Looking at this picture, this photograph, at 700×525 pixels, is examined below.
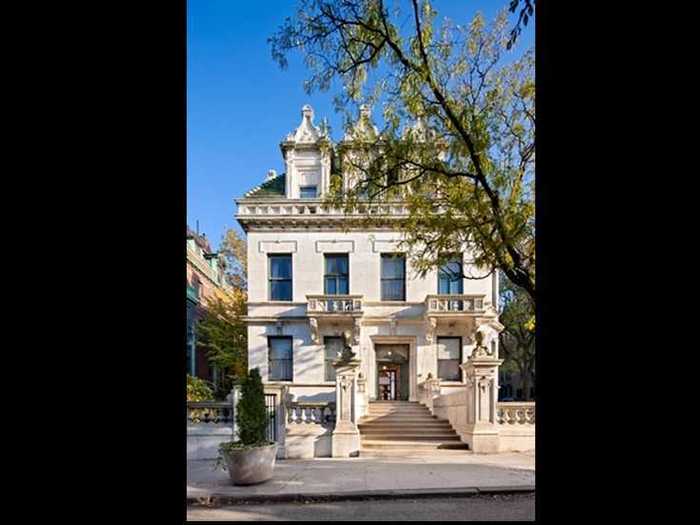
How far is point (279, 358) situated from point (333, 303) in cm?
302

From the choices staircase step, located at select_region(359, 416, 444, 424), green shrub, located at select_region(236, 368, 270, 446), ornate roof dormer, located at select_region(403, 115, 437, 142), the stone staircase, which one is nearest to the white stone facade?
the stone staircase

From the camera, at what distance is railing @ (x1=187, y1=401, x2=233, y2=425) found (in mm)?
9969

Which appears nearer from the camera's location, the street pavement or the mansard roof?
the street pavement

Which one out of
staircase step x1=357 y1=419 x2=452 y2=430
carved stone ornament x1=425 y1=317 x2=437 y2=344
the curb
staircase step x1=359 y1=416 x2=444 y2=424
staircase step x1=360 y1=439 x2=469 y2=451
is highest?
carved stone ornament x1=425 y1=317 x2=437 y2=344

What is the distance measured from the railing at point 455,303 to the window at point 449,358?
Result: 1296mm

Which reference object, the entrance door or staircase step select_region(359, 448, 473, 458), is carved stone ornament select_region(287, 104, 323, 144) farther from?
staircase step select_region(359, 448, 473, 458)

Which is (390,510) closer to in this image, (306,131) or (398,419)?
(398,419)

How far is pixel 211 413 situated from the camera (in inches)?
395

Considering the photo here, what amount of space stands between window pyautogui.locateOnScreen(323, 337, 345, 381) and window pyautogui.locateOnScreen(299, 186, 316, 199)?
5.71 m
